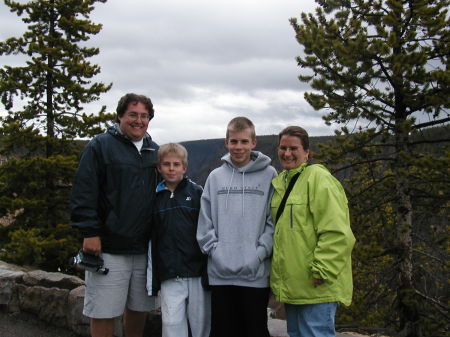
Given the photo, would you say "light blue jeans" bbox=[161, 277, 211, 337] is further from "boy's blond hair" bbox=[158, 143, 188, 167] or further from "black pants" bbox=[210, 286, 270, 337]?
"boy's blond hair" bbox=[158, 143, 188, 167]

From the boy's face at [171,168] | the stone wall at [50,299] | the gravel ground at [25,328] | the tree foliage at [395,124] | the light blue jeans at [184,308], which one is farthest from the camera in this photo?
the tree foliage at [395,124]

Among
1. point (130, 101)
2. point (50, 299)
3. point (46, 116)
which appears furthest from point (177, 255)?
point (46, 116)

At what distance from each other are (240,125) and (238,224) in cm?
63

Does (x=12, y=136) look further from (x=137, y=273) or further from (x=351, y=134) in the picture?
(x=137, y=273)

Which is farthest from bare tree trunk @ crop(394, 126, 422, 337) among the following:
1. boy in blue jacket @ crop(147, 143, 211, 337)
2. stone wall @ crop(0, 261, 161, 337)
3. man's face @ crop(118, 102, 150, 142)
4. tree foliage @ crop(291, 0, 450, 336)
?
man's face @ crop(118, 102, 150, 142)

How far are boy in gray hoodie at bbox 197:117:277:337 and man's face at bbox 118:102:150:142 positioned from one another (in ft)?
1.95

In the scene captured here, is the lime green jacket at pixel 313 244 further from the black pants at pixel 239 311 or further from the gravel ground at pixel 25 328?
the gravel ground at pixel 25 328

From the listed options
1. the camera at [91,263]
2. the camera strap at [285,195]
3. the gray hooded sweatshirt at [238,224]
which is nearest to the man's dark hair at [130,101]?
the gray hooded sweatshirt at [238,224]

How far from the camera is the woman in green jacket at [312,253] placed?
235 cm

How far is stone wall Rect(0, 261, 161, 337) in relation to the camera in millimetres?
4016

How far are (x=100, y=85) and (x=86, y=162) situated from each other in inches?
434

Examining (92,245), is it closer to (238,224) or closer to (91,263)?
(91,263)

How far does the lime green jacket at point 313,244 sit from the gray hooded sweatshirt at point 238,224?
0.37 ft

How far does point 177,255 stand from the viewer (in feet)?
9.14
